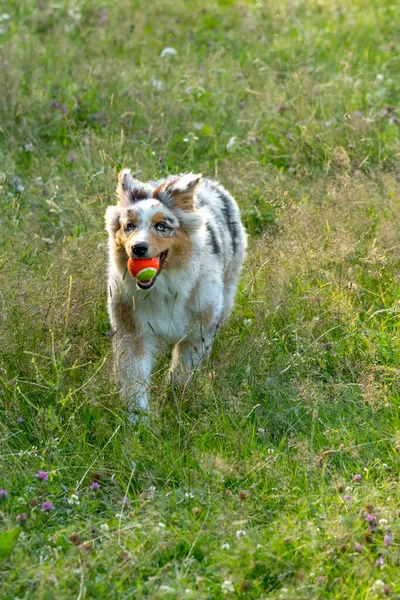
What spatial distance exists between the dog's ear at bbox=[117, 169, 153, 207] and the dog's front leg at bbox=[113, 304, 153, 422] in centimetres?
58

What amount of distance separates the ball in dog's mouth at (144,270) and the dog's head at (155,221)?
10 millimetres

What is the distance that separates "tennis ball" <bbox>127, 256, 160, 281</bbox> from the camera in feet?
16.5

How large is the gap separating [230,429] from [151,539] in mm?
973

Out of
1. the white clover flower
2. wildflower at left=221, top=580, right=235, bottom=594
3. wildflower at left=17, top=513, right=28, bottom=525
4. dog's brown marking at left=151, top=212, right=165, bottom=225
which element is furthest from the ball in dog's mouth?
the white clover flower

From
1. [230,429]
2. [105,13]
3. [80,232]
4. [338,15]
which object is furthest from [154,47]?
[230,429]

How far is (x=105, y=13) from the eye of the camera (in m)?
10.8

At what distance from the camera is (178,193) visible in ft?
17.7

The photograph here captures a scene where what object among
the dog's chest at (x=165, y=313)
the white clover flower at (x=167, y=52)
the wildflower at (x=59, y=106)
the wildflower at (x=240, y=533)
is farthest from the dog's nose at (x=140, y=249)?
the white clover flower at (x=167, y=52)

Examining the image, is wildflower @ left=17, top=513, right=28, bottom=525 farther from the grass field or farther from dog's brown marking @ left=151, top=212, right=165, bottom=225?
dog's brown marking @ left=151, top=212, right=165, bottom=225

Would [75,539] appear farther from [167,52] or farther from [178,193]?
[167,52]

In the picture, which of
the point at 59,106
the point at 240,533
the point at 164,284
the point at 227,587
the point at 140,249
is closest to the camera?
the point at 227,587

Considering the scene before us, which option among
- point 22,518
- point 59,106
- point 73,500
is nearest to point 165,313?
point 73,500

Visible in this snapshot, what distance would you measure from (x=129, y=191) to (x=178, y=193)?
11.0 inches

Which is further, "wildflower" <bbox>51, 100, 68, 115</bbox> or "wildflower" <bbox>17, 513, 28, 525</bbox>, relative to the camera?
"wildflower" <bbox>51, 100, 68, 115</bbox>
